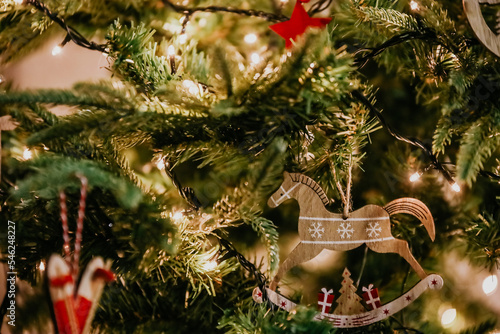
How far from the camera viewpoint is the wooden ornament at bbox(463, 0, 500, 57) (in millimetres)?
475

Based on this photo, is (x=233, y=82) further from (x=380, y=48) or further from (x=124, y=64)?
(x=380, y=48)

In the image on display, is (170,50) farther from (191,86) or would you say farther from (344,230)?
(344,230)

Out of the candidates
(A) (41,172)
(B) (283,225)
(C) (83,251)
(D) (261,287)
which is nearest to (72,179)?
(A) (41,172)

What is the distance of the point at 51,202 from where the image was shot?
426 mm

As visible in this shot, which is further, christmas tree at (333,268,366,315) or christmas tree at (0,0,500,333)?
christmas tree at (333,268,366,315)

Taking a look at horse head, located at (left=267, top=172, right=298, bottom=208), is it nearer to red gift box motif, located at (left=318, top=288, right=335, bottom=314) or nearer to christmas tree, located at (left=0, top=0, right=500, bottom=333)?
christmas tree, located at (left=0, top=0, right=500, bottom=333)

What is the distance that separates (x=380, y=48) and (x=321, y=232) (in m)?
0.23

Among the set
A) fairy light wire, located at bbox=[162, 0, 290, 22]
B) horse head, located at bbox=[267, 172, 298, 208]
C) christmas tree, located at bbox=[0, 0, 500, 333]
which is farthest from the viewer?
fairy light wire, located at bbox=[162, 0, 290, 22]

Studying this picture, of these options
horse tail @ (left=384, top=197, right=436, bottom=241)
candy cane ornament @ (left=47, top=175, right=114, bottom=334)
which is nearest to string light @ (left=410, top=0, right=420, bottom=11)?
horse tail @ (left=384, top=197, right=436, bottom=241)

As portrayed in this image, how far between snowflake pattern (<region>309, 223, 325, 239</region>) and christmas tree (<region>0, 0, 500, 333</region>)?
0.03 metres

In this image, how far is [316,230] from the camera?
0.50 meters

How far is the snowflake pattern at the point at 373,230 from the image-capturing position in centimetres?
51

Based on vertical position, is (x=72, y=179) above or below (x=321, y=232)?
above

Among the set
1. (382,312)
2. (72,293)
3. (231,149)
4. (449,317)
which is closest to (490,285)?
(449,317)
